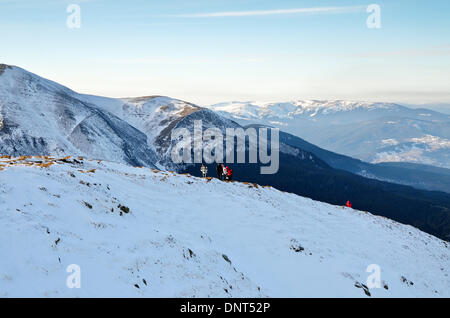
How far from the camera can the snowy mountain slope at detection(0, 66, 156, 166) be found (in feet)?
463

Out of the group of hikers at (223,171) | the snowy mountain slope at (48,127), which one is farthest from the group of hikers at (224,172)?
the snowy mountain slope at (48,127)

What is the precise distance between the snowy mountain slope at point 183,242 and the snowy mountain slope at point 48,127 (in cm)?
12267

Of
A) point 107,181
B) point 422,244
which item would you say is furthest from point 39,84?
point 422,244

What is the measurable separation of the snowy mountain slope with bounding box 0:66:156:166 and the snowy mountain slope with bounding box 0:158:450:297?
122673 mm

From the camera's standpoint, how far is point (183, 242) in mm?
21281

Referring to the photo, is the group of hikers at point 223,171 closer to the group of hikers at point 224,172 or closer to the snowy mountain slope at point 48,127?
the group of hikers at point 224,172

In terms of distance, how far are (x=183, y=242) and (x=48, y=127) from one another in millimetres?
159685

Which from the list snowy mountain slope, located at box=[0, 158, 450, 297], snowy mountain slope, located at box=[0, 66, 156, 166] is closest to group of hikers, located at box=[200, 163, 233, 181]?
snowy mountain slope, located at box=[0, 158, 450, 297]

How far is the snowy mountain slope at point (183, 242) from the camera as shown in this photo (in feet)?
50.3

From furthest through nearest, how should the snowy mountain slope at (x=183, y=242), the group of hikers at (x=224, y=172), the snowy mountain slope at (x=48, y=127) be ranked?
the snowy mountain slope at (x=48, y=127)
the group of hikers at (x=224, y=172)
the snowy mountain slope at (x=183, y=242)

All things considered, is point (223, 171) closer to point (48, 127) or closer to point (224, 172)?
point (224, 172)

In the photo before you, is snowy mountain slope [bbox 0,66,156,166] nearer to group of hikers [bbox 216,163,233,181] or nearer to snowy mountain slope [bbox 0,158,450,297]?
group of hikers [bbox 216,163,233,181]

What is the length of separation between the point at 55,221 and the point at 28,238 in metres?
2.57
